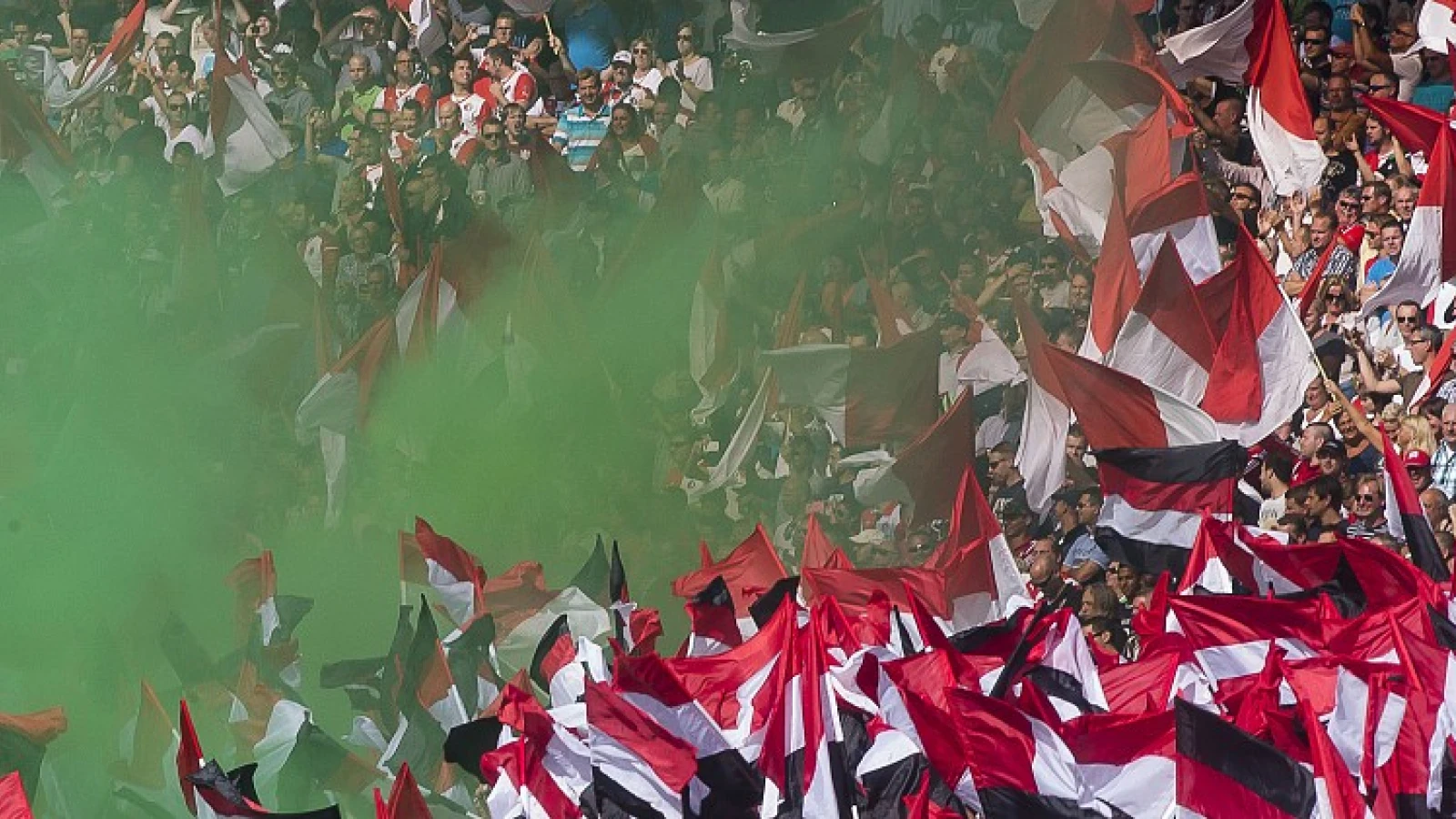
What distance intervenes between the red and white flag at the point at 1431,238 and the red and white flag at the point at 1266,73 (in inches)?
20.4

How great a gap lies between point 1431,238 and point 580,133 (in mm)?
4185

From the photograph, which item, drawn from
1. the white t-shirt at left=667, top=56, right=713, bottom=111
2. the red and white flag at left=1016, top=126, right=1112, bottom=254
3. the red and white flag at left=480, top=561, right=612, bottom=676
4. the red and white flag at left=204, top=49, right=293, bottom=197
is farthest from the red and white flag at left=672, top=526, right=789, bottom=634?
the red and white flag at left=204, top=49, right=293, bottom=197

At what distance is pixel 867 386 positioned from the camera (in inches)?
349

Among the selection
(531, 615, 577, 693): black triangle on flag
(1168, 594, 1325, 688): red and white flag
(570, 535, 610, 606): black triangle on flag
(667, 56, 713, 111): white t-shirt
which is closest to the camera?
(1168, 594, 1325, 688): red and white flag

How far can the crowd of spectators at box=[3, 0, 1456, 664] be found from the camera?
7.32m

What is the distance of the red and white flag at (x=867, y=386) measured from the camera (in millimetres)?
8742

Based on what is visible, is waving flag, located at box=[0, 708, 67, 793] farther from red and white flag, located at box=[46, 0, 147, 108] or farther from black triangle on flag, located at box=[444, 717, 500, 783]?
red and white flag, located at box=[46, 0, 147, 108]

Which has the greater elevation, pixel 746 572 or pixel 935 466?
pixel 746 572

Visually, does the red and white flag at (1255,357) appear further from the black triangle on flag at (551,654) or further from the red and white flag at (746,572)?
the black triangle on flag at (551,654)

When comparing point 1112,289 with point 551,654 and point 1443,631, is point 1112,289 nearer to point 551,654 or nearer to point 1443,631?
point 551,654

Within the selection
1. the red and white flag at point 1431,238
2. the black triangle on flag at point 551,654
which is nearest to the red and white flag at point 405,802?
the black triangle on flag at point 551,654

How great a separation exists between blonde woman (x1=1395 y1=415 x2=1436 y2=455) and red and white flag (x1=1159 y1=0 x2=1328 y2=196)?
1022 millimetres

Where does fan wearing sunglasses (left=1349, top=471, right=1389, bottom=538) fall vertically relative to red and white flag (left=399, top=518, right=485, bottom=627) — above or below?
below

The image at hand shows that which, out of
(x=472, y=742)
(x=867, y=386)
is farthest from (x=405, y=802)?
(x=867, y=386)
